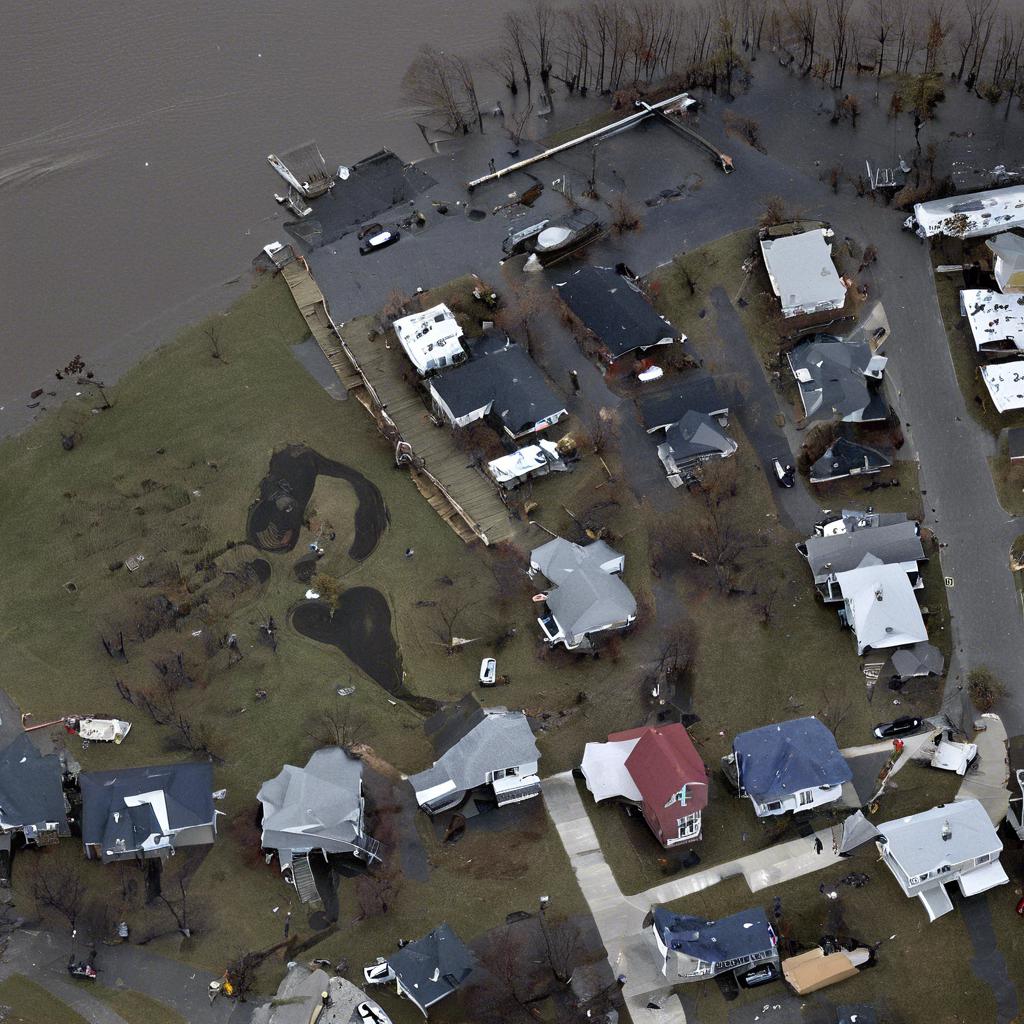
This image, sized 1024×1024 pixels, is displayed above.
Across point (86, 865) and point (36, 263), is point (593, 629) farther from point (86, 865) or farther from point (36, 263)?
point (36, 263)

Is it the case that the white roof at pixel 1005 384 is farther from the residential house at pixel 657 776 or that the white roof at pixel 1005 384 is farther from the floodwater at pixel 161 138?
the floodwater at pixel 161 138

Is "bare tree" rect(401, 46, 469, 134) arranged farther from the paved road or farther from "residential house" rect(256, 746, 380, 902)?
the paved road

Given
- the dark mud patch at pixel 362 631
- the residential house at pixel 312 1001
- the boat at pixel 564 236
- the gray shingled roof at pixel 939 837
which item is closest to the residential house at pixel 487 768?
the dark mud patch at pixel 362 631

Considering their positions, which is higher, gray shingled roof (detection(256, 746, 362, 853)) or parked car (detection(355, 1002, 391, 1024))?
gray shingled roof (detection(256, 746, 362, 853))

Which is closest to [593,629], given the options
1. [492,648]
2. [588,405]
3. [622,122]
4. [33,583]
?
[492,648]

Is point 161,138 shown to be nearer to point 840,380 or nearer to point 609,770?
point 840,380

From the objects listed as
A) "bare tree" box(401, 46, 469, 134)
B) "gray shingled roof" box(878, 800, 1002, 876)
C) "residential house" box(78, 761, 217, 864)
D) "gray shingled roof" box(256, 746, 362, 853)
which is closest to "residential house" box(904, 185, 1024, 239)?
"bare tree" box(401, 46, 469, 134)

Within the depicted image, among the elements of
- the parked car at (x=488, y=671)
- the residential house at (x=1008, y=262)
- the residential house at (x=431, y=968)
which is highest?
the residential house at (x=1008, y=262)
